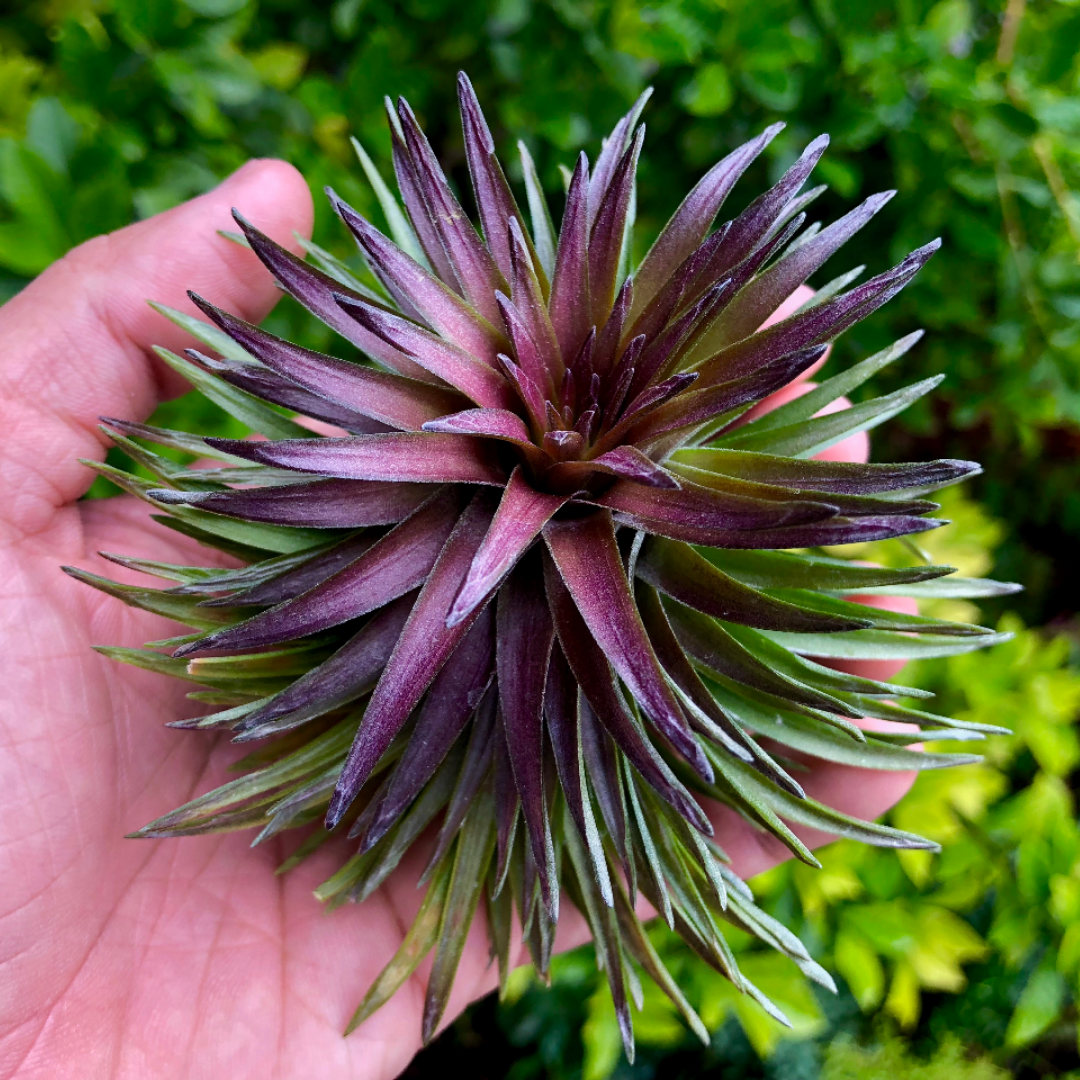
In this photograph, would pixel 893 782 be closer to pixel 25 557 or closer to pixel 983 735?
pixel 983 735

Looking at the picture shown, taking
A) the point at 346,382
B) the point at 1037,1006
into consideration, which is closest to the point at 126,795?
the point at 346,382

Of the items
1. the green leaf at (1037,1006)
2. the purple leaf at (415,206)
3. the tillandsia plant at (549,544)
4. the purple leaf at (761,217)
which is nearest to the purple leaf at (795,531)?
the tillandsia plant at (549,544)

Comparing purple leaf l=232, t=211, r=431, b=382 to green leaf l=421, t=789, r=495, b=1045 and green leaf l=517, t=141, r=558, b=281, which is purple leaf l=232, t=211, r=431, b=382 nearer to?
green leaf l=517, t=141, r=558, b=281

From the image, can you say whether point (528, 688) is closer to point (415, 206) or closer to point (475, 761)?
point (475, 761)

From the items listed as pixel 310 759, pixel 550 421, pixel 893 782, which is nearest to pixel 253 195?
pixel 550 421

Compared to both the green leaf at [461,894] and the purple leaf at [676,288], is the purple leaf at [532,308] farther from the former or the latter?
the green leaf at [461,894]

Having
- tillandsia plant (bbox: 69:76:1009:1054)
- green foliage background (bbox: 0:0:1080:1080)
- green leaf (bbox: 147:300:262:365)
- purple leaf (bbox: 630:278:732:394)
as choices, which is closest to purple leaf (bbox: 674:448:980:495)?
tillandsia plant (bbox: 69:76:1009:1054)

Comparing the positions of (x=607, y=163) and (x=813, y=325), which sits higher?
(x=607, y=163)
